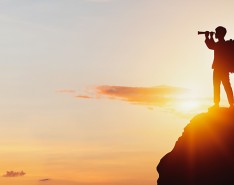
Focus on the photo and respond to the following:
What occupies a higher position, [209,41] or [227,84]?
[209,41]

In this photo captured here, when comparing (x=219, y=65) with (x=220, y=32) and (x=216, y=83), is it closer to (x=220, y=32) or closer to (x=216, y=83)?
(x=216, y=83)

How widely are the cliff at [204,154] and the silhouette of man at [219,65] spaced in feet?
3.15

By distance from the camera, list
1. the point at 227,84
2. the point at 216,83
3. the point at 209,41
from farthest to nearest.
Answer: the point at 216,83 < the point at 227,84 < the point at 209,41

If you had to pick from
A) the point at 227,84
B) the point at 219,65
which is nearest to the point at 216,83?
the point at 227,84

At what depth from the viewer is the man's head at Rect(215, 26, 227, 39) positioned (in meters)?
27.3

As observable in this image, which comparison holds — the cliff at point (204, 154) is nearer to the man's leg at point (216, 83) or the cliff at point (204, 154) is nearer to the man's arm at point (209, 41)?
the man's leg at point (216, 83)

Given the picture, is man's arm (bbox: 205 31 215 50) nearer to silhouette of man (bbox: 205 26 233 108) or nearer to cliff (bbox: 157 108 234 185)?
silhouette of man (bbox: 205 26 233 108)

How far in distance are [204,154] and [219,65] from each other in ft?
14.9

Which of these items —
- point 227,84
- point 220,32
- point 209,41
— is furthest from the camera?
point 227,84

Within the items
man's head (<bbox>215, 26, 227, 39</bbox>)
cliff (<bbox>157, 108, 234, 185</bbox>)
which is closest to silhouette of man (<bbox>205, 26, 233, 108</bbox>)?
man's head (<bbox>215, 26, 227, 39</bbox>)

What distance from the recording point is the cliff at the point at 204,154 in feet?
87.4

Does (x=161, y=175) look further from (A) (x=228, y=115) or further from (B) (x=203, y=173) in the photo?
(A) (x=228, y=115)

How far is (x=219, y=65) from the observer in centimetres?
2769

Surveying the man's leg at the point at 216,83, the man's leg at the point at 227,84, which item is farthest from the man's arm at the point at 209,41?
the man's leg at the point at 227,84
